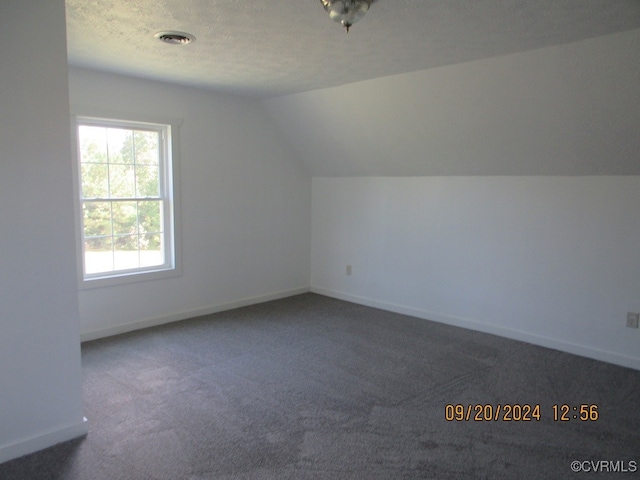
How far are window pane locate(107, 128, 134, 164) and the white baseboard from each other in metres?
2.38

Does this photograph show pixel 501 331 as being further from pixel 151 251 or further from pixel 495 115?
pixel 151 251

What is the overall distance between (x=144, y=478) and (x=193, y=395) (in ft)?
2.87

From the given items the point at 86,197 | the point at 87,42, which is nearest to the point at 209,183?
the point at 86,197

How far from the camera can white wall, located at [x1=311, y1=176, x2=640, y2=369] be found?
375cm

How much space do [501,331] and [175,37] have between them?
11.8 feet

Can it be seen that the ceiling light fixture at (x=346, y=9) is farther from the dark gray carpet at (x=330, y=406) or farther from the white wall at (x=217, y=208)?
the white wall at (x=217, y=208)

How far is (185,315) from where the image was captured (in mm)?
4816

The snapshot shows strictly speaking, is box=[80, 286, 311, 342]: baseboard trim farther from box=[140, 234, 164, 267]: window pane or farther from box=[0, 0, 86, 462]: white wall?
box=[0, 0, 86, 462]: white wall

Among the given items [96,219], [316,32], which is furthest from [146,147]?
[316,32]

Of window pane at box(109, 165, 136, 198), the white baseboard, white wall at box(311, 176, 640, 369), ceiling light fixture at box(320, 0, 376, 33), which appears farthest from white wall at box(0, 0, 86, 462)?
white wall at box(311, 176, 640, 369)

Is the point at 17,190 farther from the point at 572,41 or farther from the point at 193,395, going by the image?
the point at 572,41

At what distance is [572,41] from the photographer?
2861mm

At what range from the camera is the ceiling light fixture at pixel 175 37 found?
2.88m

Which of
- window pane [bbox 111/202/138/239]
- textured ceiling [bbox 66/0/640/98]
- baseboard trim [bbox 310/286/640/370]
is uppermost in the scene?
textured ceiling [bbox 66/0/640/98]
